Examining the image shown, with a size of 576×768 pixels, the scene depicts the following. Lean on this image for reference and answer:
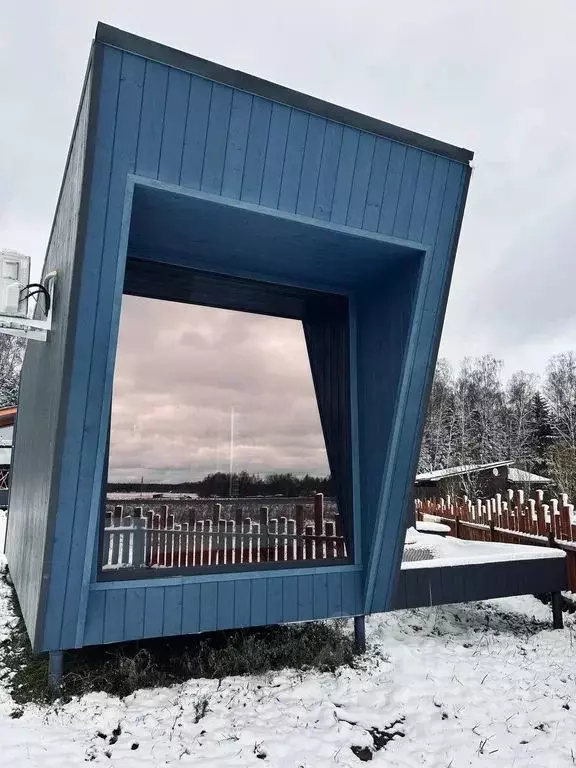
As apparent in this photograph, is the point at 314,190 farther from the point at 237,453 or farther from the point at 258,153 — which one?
the point at 237,453

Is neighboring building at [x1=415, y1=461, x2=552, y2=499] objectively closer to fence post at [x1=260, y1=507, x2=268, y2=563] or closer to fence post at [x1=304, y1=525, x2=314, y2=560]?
fence post at [x1=304, y1=525, x2=314, y2=560]

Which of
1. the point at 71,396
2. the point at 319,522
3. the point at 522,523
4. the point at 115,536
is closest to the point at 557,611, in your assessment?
the point at 522,523

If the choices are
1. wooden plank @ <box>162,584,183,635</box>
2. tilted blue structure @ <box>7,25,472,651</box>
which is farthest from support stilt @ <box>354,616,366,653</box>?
wooden plank @ <box>162,584,183,635</box>

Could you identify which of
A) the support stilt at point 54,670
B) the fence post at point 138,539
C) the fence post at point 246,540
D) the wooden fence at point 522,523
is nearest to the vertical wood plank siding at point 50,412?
the support stilt at point 54,670

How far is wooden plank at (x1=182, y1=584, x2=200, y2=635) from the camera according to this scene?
13.8ft

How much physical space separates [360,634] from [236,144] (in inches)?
183

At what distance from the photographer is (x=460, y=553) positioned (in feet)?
20.8

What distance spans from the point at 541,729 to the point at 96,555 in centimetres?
364

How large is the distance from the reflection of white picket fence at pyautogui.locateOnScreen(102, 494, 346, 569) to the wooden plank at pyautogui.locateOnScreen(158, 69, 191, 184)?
9.48 feet

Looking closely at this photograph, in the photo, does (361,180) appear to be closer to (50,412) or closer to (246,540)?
(50,412)

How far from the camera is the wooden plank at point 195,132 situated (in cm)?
359

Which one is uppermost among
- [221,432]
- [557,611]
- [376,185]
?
[376,185]

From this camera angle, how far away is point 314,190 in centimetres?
405

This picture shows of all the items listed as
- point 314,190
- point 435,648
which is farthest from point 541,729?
point 314,190
